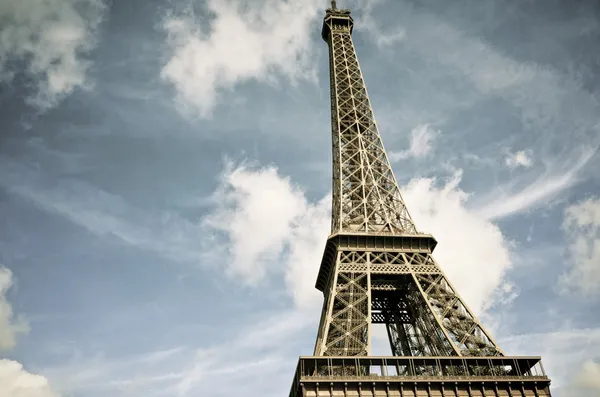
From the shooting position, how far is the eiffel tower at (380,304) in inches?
1459

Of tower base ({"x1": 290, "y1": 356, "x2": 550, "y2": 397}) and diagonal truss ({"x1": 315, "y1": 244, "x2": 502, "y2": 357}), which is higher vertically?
diagonal truss ({"x1": 315, "y1": 244, "x2": 502, "y2": 357})

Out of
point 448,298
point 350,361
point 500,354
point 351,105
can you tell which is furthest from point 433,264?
point 351,105

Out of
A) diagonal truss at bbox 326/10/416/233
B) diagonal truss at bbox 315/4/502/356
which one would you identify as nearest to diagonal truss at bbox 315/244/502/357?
diagonal truss at bbox 315/4/502/356

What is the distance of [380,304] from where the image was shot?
51.8m

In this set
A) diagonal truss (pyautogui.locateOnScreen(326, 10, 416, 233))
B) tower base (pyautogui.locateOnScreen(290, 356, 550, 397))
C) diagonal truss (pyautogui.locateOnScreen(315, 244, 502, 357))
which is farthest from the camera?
diagonal truss (pyautogui.locateOnScreen(326, 10, 416, 233))

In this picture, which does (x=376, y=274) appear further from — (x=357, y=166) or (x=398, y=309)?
(x=357, y=166)

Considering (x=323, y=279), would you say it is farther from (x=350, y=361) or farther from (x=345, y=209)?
(x=350, y=361)

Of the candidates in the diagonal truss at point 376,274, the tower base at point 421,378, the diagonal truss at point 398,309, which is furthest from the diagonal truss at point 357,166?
the tower base at point 421,378

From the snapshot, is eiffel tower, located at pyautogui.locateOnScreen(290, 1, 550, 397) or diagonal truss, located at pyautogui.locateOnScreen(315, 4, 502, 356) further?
diagonal truss, located at pyautogui.locateOnScreen(315, 4, 502, 356)

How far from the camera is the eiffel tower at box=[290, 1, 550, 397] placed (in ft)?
122

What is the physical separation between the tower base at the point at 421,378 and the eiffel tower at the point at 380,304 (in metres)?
0.07

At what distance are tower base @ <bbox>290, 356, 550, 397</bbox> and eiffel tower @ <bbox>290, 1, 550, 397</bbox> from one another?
69 millimetres

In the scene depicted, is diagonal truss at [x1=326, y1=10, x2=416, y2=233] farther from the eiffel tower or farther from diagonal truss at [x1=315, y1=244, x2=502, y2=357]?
diagonal truss at [x1=315, y1=244, x2=502, y2=357]

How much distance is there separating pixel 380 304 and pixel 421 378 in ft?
49.4
